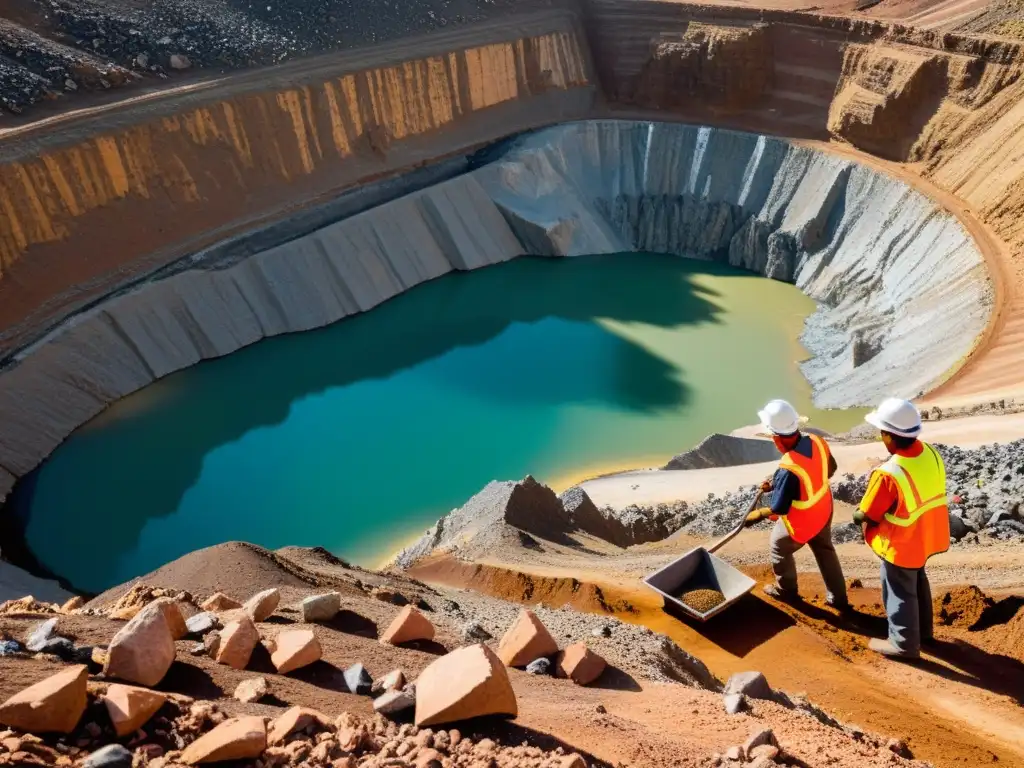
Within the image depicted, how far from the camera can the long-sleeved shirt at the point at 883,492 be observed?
19.0 ft

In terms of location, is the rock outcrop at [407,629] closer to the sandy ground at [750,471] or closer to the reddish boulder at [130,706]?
the reddish boulder at [130,706]

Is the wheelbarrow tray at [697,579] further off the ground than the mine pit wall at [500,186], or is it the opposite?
the mine pit wall at [500,186]

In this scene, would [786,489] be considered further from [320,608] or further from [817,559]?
[320,608]

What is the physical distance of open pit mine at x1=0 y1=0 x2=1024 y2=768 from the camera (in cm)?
452

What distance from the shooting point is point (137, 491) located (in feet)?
47.2

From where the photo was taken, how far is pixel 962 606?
657 centimetres

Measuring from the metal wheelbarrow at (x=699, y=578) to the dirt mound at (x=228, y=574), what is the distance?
2705mm

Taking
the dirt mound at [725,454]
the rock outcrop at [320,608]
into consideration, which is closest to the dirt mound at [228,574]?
the rock outcrop at [320,608]

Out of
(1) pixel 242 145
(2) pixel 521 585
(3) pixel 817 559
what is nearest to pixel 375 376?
(1) pixel 242 145

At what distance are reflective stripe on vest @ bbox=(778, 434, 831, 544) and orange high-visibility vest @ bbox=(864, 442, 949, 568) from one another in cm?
47

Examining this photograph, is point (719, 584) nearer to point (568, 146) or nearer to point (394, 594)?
Result: point (394, 594)

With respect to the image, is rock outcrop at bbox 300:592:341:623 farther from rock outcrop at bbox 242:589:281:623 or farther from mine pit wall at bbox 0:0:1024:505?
mine pit wall at bbox 0:0:1024:505

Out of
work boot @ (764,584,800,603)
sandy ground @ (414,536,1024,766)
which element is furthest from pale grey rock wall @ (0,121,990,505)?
work boot @ (764,584,800,603)

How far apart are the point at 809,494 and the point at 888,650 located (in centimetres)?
113
